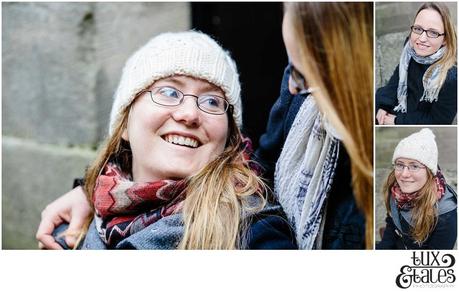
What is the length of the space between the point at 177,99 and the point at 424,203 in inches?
29.9

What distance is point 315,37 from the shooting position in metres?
1.87

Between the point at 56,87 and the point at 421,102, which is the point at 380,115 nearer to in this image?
the point at 421,102

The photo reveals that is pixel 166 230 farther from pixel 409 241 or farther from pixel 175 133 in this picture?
pixel 409 241

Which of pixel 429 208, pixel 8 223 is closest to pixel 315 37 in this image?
pixel 429 208

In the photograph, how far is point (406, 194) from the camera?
6.81 ft

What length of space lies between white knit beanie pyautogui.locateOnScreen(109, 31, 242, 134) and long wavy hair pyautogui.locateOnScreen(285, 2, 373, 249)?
0.23m

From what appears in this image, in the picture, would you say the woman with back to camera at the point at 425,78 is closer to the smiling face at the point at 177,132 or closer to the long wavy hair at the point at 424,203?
the long wavy hair at the point at 424,203

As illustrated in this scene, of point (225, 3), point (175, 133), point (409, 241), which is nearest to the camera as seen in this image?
point (175, 133)

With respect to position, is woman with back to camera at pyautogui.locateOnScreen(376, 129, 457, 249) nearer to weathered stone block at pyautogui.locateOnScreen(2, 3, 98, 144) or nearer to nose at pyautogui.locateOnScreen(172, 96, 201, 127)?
nose at pyautogui.locateOnScreen(172, 96, 201, 127)

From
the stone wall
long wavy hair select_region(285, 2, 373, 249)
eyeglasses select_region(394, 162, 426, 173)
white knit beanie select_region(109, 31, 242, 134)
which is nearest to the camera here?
long wavy hair select_region(285, 2, 373, 249)

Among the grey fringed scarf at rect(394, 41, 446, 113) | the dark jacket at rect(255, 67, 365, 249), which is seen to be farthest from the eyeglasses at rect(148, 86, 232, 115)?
the grey fringed scarf at rect(394, 41, 446, 113)

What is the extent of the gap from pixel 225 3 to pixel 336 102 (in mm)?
712

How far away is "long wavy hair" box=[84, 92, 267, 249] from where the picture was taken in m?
1.91
